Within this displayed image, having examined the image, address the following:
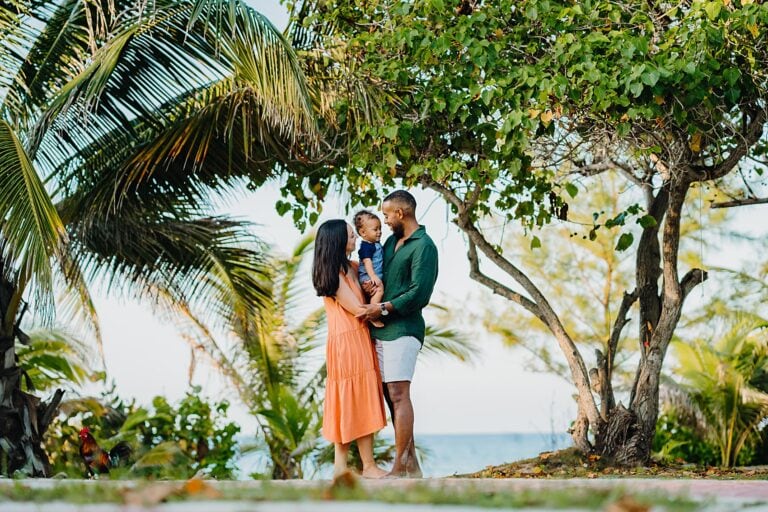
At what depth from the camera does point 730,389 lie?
49.1 feet

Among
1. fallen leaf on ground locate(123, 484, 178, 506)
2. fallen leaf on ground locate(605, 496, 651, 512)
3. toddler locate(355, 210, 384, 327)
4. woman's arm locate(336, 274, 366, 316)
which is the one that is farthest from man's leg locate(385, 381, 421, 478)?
fallen leaf on ground locate(605, 496, 651, 512)

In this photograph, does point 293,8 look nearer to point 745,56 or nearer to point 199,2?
point 199,2

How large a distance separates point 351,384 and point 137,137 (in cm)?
360

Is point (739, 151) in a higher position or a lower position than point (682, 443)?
higher

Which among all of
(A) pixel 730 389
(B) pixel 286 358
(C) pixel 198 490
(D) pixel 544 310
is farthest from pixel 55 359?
(C) pixel 198 490

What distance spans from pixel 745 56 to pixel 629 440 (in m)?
4.14

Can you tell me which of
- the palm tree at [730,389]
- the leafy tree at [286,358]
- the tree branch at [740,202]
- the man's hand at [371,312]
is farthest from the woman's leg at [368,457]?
the palm tree at [730,389]

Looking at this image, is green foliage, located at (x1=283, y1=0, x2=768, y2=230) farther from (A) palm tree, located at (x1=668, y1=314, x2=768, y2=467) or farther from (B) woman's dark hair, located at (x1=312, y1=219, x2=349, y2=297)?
(A) palm tree, located at (x1=668, y1=314, x2=768, y2=467)

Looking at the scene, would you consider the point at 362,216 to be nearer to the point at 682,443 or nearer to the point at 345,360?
the point at 345,360

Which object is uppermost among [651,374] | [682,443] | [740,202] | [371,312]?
[740,202]

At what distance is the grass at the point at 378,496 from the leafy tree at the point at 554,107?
503cm

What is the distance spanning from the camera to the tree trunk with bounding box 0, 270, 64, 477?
838 cm

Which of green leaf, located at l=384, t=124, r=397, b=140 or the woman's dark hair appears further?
green leaf, located at l=384, t=124, r=397, b=140

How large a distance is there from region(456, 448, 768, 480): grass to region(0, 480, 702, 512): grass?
589 centimetres
